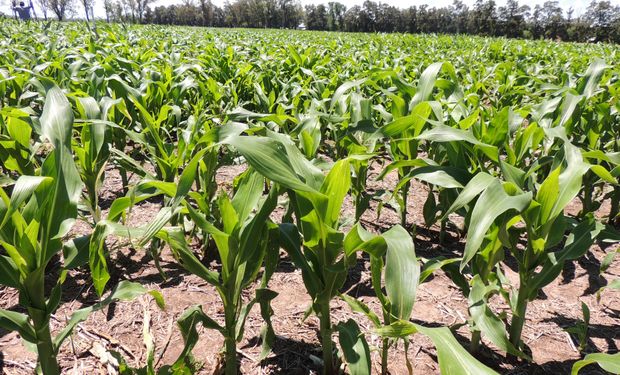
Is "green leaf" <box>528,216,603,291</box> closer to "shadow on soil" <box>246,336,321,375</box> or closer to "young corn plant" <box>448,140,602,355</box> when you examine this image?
"young corn plant" <box>448,140,602,355</box>

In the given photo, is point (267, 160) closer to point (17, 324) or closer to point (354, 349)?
point (354, 349)

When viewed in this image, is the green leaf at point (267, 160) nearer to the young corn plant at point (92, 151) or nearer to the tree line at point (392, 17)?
the young corn plant at point (92, 151)

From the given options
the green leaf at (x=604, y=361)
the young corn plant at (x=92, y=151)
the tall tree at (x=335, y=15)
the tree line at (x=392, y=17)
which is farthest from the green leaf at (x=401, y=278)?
the tall tree at (x=335, y=15)

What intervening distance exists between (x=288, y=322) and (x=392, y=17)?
78114 millimetres

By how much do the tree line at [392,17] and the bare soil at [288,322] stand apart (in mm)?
53561

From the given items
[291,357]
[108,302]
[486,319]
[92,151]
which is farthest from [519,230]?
[92,151]

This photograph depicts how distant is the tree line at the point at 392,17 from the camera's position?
176ft

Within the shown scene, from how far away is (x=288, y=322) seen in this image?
1805mm

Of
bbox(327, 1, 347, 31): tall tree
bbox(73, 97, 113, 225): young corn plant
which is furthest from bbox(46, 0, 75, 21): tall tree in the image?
bbox(73, 97, 113, 225): young corn plant

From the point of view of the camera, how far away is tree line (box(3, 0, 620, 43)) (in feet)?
176

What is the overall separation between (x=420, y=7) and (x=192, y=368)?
82.0 metres

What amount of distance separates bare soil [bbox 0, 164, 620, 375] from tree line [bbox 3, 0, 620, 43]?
53.6 meters

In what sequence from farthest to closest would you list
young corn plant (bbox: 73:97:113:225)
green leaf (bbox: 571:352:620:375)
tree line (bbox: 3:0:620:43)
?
tree line (bbox: 3:0:620:43) → young corn plant (bbox: 73:97:113:225) → green leaf (bbox: 571:352:620:375)

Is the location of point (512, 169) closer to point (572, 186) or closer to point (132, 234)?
point (572, 186)
